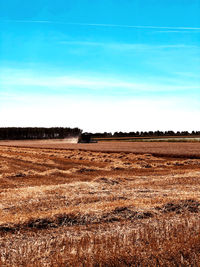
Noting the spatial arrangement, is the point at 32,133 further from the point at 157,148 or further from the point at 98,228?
the point at 98,228

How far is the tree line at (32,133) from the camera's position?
143625mm

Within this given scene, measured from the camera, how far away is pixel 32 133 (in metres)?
150

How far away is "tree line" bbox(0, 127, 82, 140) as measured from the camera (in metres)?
144

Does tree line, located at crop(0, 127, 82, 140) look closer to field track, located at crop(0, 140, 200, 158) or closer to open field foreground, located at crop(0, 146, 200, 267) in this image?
field track, located at crop(0, 140, 200, 158)

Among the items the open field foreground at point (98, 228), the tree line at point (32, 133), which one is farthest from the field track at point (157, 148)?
the tree line at point (32, 133)

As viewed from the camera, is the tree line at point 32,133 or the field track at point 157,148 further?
the tree line at point 32,133

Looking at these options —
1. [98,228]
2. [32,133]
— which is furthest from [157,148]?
[32,133]

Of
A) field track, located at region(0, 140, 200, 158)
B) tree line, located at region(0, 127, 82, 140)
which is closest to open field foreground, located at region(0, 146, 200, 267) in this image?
field track, located at region(0, 140, 200, 158)

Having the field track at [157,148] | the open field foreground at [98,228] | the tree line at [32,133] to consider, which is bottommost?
the open field foreground at [98,228]

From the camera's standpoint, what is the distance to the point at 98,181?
15812 mm

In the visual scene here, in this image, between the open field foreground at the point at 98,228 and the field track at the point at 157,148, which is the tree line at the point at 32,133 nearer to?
the field track at the point at 157,148

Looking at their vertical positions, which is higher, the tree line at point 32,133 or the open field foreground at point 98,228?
the tree line at point 32,133

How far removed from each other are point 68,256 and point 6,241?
1744mm

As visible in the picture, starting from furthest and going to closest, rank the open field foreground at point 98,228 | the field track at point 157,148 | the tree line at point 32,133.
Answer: the tree line at point 32,133 → the field track at point 157,148 → the open field foreground at point 98,228
